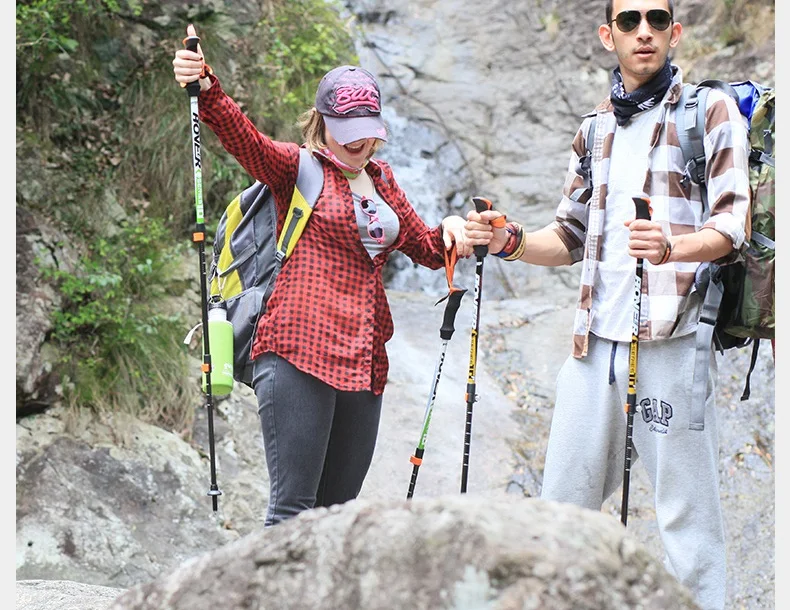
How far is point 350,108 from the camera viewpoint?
3301 millimetres

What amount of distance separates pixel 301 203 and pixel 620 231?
43.8 inches

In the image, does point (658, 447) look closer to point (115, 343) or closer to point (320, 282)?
point (320, 282)

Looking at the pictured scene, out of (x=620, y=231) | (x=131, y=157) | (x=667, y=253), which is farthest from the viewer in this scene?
(x=131, y=157)

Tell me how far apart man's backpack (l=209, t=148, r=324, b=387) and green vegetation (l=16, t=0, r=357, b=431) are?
127 inches

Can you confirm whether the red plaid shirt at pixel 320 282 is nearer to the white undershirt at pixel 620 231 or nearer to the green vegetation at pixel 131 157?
the white undershirt at pixel 620 231

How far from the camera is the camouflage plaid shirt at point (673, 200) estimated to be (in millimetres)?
2965

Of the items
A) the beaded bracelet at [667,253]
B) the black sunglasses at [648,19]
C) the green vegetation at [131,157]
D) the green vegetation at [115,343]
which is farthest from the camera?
the green vegetation at [131,157]

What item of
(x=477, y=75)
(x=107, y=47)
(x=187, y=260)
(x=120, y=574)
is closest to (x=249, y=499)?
(x=120, y=574)

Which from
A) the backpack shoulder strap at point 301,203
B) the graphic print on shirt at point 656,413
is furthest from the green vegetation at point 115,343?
the graphic print on shirt at point 656,413

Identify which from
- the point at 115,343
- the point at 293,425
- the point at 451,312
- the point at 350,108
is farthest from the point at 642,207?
the point at 115,343

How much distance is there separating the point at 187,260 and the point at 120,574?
2866 millimetres

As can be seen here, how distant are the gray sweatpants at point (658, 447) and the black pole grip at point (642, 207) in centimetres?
45

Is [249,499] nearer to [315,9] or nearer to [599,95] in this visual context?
[315,9]

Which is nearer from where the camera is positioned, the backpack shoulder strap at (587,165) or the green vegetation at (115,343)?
the backpack shoulder strap at (587,165)
